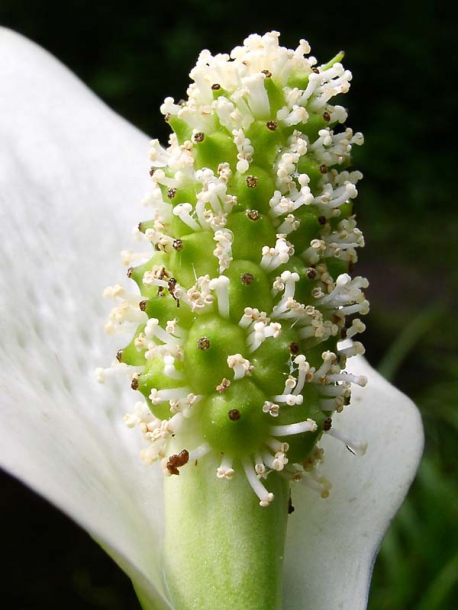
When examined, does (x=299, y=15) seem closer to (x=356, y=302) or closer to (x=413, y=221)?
(x=413, y=221)

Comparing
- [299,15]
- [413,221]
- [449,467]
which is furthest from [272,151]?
[299,15]

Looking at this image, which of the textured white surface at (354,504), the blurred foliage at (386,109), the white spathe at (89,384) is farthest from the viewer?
the blurred foliage at (386,109)

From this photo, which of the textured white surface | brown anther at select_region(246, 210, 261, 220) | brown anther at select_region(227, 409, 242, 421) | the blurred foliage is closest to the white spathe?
the textured white surface

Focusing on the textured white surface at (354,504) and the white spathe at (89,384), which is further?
the textured white surface at (354,504)

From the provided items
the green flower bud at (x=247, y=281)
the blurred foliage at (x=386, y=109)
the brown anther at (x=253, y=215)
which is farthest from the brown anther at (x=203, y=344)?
the blurred foliage at (x=386, y=109)

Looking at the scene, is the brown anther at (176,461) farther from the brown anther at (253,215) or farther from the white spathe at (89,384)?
the brown anther at (253,215)

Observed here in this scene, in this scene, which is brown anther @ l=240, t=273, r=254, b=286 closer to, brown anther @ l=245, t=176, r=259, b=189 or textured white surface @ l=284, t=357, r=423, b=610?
brown anther @ l=245, t=176, r=259, b=189

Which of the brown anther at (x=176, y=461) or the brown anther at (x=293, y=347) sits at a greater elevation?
the brown anther at (x=293, y=347)
